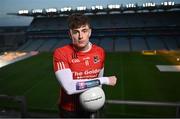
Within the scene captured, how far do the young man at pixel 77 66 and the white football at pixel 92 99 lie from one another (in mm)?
71

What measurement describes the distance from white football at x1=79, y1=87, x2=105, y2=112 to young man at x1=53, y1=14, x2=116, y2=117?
0.23ft

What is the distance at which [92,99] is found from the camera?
333 cm

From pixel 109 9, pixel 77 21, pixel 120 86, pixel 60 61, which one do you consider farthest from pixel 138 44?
pixel 77 21

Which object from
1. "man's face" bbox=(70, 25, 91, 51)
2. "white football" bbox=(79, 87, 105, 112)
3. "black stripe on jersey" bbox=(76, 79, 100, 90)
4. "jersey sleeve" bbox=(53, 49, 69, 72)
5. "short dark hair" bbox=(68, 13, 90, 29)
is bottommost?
"white football" bbox=(79, 87, 105, 112)

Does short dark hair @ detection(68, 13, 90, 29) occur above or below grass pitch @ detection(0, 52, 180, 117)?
above

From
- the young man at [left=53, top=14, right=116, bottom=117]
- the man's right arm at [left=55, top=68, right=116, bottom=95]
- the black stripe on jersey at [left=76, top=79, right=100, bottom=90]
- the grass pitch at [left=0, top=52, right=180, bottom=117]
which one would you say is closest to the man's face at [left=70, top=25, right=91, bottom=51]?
the young man at [left=53, top=14, right=116, bottom=117]

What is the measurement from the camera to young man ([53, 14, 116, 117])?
11.1 ft

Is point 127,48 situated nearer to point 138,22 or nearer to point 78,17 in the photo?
point 138,22

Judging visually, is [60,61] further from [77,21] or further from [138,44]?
[138,44]

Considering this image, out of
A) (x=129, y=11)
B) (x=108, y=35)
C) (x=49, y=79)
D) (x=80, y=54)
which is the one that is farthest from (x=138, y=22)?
(x=80, y=54)

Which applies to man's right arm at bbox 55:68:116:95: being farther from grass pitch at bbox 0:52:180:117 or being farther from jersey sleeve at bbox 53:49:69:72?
grass pitch at bbox 0:52:180:117

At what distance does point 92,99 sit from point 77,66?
2.06 ft

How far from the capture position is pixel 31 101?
1636 cm

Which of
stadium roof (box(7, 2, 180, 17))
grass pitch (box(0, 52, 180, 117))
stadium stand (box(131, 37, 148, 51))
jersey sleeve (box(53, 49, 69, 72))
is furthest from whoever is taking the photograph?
stadium roof (box(7, 2, 180, 17))
